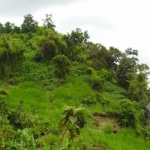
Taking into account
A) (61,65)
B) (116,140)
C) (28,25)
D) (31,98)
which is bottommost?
(116,140)

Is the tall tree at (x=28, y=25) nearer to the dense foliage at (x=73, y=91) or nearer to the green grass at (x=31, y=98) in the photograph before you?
the dense foliage at (x=73, y=91)

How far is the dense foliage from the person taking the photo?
1315 centimetres

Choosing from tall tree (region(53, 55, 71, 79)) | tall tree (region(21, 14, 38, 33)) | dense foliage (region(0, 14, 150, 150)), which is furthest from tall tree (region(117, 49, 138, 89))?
tall tree (region(21, 14, 38, 33))

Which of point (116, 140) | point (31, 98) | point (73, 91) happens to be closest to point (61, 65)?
point (73, 91)

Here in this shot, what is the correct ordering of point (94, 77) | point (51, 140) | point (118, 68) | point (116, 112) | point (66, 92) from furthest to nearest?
point (118, 68)
point (94, 77)
point (66, 92)
point (116, 112)
point (51, 140)

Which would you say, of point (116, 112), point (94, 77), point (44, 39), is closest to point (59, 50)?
point (44, 39)

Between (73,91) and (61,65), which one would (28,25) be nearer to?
(61,65)

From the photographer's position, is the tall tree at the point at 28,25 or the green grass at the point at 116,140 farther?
the tall tree at the point at 28,25

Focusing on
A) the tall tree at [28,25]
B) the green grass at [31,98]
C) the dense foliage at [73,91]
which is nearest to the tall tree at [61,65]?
the dense foliage at [73,91]

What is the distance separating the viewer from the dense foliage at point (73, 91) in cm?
1315

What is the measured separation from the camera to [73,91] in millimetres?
18203

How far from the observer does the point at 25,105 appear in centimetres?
1541

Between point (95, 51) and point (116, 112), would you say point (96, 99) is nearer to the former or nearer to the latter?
point (116, 112)

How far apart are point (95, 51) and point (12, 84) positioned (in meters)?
6.44
